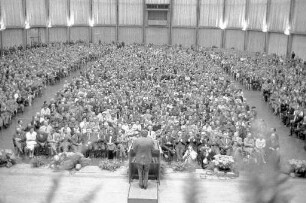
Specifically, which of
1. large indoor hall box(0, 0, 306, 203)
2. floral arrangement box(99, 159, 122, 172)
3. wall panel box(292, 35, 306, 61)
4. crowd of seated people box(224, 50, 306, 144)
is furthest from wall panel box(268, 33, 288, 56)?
floral arrangement box(99, 159, 122, 172)

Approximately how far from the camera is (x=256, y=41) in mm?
47188

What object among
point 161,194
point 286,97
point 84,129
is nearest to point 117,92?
point 84,129

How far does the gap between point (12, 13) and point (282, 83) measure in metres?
30.7

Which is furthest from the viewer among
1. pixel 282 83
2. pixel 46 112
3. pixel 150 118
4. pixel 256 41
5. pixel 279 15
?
pixel 256 41

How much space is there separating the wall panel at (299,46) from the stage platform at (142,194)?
28.7 m

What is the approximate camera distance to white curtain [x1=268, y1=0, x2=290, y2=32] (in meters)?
38.8

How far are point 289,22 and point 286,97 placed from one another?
65.3 feet

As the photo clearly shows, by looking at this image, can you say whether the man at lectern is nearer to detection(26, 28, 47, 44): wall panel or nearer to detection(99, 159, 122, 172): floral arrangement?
detection(99, 159, 122, 172): floral arrangement

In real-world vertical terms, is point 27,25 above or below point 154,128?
above

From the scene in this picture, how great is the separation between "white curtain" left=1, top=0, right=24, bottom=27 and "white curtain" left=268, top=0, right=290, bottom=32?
A: 2826 cm

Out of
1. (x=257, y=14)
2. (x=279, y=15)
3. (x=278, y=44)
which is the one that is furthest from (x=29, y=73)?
(x=257, y=14)

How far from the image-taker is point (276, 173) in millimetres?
1469

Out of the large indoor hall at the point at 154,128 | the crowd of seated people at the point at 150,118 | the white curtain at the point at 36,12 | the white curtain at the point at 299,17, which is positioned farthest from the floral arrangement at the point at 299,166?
the white curtain at the point at 36,12

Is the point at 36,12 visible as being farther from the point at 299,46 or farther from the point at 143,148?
the point at 143,148
